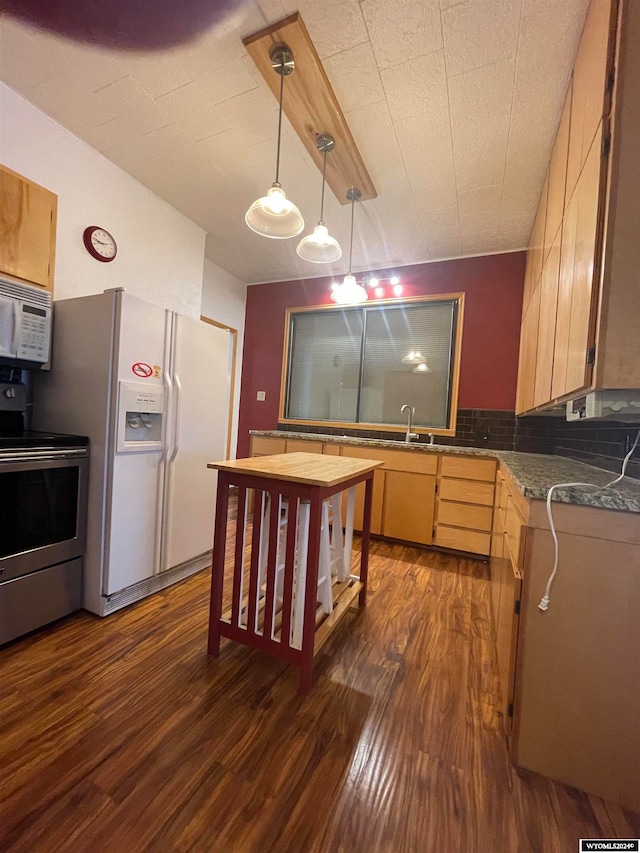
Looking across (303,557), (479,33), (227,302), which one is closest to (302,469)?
(303,557)

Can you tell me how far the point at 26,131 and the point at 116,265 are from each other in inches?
29.6

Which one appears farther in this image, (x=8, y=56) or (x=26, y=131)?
(x=26, y=131)

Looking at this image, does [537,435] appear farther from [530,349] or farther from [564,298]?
[564,298]

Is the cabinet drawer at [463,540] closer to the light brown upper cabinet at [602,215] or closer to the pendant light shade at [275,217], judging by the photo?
the light brown upper cabinet at [602,215]

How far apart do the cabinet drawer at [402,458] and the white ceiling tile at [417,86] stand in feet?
7.38

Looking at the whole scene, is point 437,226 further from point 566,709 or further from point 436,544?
point 566,709

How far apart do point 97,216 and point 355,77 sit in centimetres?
181

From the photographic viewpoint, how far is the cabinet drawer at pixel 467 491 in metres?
2.71

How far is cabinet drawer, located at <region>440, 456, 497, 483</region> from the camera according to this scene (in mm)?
2709

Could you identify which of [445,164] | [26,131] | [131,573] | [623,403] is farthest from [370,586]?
[26,131]

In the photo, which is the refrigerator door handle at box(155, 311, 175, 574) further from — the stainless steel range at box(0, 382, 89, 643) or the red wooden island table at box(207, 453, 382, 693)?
the red wooden island table at box(207, 453, 382, 693)

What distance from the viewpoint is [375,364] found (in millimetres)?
3820

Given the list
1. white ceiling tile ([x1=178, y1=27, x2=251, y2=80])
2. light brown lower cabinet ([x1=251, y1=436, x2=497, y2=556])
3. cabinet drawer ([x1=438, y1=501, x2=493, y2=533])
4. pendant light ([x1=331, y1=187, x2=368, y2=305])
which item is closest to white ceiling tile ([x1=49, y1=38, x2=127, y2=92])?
white ceiling tile ([x1=178, y1=27, x2=251, y2=80])

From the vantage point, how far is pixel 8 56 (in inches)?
64.7
